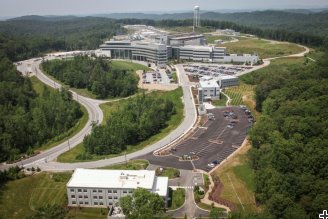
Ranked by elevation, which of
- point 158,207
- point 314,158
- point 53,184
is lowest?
point 53,184

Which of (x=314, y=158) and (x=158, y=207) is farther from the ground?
(x=314, y=158)

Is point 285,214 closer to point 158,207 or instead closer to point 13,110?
point 158,207

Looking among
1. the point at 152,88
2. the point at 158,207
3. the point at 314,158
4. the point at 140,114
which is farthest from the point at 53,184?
the point at 152,88

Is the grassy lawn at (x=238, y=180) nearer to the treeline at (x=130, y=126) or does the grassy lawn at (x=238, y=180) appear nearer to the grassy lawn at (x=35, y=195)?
the grassy lawn at (x=35, y=195)

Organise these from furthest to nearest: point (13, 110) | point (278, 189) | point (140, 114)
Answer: point (13, 110)
point (140, 114)
point (278, 189)

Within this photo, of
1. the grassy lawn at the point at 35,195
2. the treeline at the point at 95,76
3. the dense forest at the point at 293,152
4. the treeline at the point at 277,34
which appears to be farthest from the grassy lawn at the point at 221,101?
the treeline at the point at 277,34

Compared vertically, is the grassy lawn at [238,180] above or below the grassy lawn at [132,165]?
above

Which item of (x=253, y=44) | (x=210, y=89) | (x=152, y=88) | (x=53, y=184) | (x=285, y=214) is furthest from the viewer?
(x=253, y=44)

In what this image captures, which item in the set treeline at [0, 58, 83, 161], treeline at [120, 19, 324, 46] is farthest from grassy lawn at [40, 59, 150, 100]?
treeline at [120, 19, 324, 46]
